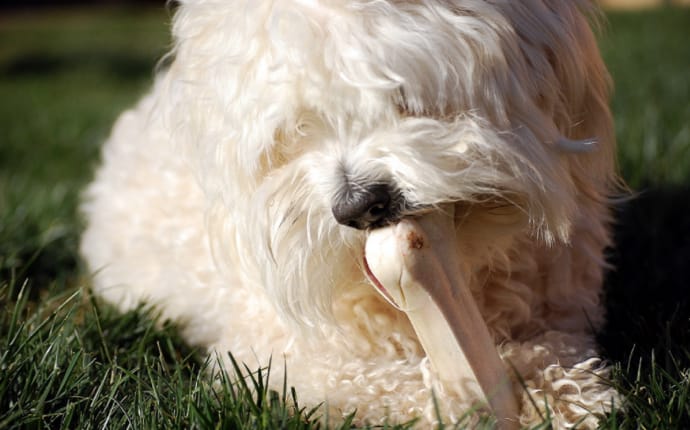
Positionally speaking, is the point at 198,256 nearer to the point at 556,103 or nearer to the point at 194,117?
the point at 194,117

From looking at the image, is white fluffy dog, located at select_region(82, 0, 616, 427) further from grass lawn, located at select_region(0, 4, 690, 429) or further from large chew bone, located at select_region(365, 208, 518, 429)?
grass lawn, located at select_region(0, 4, 690, 429)

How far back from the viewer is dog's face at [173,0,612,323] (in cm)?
178

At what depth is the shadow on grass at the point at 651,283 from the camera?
228 centimetres

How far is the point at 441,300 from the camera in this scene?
1.87 m

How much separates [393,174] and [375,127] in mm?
126

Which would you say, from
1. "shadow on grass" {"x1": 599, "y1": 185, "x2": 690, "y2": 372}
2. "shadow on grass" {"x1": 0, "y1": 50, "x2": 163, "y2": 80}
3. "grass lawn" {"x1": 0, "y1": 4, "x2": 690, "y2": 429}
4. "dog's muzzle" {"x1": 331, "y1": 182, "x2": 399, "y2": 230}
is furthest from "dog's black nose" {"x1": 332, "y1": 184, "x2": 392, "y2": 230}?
"shadow on grass" {"x1": 0, "y1": 50, "x2": 163, "y2": 80}

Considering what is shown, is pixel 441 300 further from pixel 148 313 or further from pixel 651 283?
pixel 651 283

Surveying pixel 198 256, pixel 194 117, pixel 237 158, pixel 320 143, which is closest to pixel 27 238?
pixel 198 256

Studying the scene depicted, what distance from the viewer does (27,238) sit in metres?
3.42

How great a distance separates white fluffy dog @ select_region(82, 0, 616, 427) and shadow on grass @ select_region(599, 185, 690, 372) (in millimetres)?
147

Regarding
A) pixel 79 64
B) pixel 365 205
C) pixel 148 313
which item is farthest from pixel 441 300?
pixel 79 64

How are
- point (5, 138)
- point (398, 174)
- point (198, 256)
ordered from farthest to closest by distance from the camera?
point (5, 138), point (198, 256), point (398, 174)

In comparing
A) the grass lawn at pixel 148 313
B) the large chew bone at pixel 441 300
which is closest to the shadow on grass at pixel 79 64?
the grass lawn at pixel 148 313

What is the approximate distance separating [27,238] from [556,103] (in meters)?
2.28
